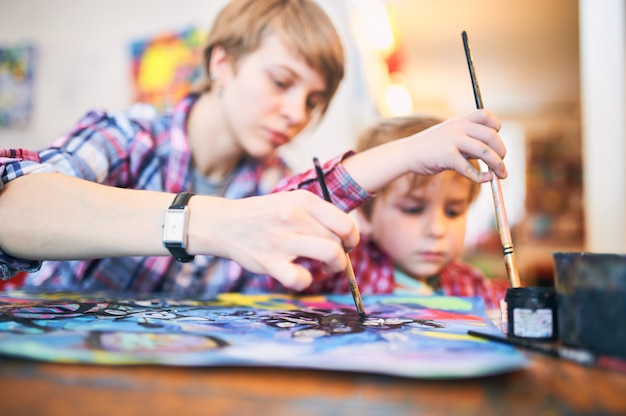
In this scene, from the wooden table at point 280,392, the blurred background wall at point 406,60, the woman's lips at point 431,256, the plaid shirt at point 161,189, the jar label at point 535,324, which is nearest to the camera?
the wooden table at point 280,392

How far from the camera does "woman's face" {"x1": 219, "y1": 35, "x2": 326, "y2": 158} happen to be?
1196mm

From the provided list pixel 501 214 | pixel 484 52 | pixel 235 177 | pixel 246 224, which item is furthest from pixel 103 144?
pixel 484 52

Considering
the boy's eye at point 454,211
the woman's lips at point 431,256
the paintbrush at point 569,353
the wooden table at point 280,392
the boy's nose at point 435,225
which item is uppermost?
the boy's eye at point 454,211

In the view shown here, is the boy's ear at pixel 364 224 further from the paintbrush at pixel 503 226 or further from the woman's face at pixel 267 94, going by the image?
the paintbrush at pixel 503 226

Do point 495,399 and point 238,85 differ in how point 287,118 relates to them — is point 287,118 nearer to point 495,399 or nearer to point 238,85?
point 238,85

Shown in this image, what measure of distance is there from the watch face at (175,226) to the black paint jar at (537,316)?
384mm

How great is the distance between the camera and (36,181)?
2.32 ft

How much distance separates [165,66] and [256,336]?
134cm

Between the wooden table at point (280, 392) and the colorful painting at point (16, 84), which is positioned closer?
the wooden table at point (280, 392)

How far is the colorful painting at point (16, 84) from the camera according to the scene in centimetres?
164

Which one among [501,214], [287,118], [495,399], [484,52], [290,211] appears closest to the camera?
[495,399]

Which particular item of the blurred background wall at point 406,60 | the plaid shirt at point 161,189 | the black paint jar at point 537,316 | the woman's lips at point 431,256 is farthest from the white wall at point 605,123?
the black paint jar at point 537,316

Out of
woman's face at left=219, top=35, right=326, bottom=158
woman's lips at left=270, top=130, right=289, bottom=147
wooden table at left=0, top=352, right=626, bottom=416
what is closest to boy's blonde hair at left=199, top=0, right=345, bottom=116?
woman's face at left=219, top=35, right=326, bottom=158

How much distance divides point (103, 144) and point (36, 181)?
369 millimetres
